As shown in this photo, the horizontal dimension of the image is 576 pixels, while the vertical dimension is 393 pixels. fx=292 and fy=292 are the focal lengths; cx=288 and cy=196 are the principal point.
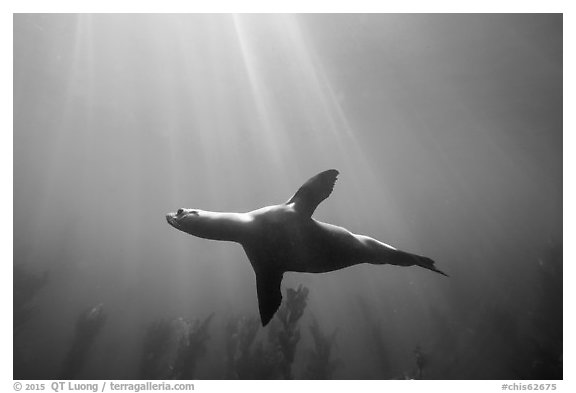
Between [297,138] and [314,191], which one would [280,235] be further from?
[297,138]

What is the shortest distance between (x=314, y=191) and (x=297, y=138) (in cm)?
2642

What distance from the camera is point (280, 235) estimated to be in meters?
2.43

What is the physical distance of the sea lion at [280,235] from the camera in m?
2.29

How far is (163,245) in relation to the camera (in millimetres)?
101062

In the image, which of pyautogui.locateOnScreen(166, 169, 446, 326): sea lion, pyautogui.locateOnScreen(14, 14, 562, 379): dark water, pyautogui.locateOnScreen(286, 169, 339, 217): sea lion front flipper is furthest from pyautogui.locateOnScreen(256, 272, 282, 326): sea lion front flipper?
pyautogui.locateOnScreen(14, 14, 562, 379): dark water

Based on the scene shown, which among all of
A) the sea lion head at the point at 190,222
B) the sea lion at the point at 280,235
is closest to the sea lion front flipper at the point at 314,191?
the sea lion at the point at 280,235

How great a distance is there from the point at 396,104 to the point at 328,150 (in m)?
9.27

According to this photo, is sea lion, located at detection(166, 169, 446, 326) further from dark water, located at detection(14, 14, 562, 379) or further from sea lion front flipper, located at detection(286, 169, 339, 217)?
dark water, located at detection(14, 14, 562, 379)

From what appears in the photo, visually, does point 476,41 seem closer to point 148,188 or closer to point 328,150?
point 328,150

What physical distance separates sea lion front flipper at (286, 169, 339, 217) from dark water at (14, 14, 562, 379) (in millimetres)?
8206

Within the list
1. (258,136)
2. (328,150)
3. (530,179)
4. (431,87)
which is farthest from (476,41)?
(530,179)

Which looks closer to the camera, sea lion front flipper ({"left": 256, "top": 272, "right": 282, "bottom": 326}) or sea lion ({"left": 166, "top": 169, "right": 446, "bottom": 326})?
sea lion ({"left": 166, "top": 169, "right": 446, "bottom": 326})

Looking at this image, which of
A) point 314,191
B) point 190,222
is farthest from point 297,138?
point 190,222

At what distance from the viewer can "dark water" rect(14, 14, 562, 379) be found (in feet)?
47.0
